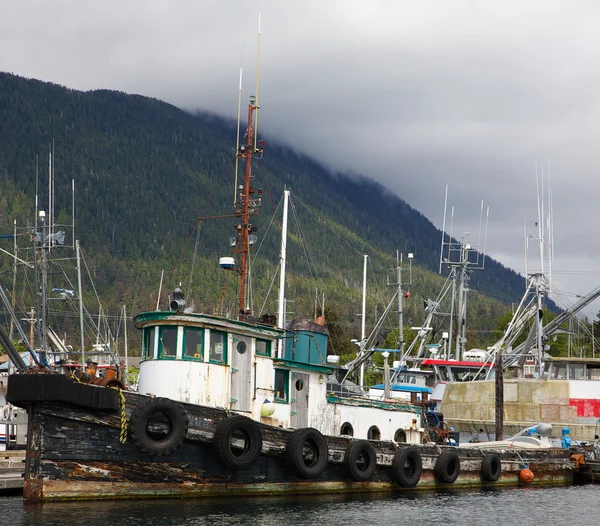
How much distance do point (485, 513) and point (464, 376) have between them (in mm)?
35498

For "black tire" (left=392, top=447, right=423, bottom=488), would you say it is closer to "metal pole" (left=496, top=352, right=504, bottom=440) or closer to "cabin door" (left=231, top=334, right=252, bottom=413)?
"cabin door" (left=231, top=334, right=252, bottom=413)

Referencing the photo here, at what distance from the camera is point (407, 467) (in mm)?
28391

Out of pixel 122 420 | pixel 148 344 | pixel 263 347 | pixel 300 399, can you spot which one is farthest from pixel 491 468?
pixel 122 420

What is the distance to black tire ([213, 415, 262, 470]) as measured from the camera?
23.2 metres

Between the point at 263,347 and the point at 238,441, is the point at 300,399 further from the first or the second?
the point at 238,441

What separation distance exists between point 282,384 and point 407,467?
544 centimetres

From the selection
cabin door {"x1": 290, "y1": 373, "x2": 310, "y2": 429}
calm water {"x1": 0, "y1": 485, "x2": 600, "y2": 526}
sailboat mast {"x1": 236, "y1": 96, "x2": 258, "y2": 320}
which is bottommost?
calm water {"x1": 0, "y1": 485, "x2": 600, "y2": 526}

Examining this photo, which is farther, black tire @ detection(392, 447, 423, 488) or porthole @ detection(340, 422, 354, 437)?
black tire @ detection(392, 447, 423, 488)

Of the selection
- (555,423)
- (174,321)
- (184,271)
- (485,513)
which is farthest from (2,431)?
(184,271)

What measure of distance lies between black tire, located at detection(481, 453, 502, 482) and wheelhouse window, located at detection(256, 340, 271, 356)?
10.5 meters

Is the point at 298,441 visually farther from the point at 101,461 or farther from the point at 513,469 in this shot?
the point at 513,469

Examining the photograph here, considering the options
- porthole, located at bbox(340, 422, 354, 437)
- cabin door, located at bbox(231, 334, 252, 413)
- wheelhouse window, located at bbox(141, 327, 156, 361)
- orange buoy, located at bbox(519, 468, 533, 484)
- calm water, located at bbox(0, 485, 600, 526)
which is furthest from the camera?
orange buoy, located at bbox(519, 468, 533, 484)

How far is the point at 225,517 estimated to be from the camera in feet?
72.1

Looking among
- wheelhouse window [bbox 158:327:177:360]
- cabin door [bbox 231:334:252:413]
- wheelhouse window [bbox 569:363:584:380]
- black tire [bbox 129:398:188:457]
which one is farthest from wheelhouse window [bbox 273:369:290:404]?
wheelhouse window [bbox 569:363:584:380]
